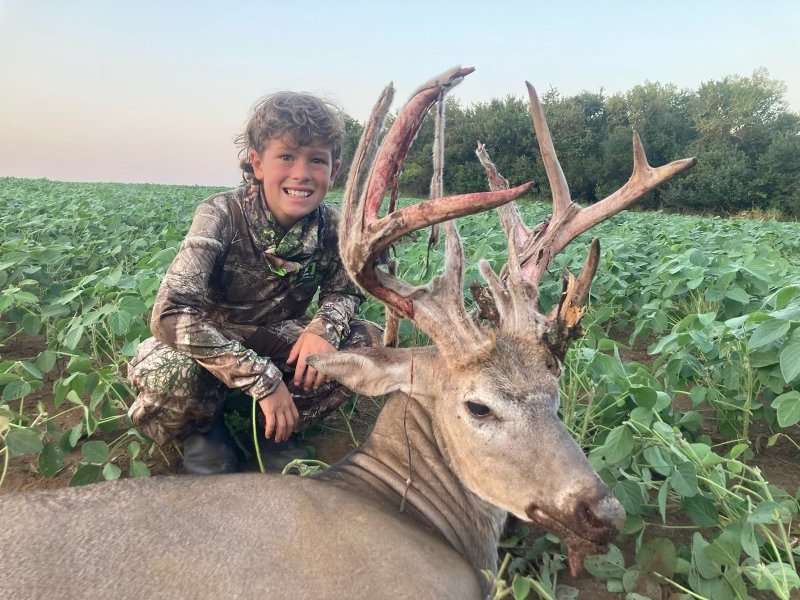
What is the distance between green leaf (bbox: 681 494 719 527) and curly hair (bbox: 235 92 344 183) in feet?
9.18

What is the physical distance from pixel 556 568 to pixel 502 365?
37.2 inches

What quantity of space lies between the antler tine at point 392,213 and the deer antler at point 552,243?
0.38 m

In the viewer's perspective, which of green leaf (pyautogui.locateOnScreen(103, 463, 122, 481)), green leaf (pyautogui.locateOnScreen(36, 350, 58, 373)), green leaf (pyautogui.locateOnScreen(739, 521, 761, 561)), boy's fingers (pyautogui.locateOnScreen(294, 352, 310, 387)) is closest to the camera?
green leaf (pyautogui.locateOnScreen(739, 521, 761, 561))

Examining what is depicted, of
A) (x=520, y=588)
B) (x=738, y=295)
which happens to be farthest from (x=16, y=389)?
(x=738, y=295)

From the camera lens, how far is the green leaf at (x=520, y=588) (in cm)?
225

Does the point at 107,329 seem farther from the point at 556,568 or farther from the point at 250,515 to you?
the point at 556,568

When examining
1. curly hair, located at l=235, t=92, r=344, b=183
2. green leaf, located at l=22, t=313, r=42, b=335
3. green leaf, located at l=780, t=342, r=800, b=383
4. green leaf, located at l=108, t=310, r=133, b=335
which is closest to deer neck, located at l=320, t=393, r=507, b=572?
green leaf, located at l=780, t=342, r=800, b=383

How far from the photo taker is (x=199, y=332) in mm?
3342

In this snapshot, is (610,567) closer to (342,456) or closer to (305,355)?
(305,355)

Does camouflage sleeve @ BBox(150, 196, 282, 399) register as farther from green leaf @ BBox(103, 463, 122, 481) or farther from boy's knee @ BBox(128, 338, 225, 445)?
green leaf @ BBox(103, 463, 122, 481)

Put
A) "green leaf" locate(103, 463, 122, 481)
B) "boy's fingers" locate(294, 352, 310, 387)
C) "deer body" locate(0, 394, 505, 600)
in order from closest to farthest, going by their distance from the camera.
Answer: "deer body" locate(0, 394, 505, 600) → "green leaf" locate(103, 463, 122, 481) → "boy's fingers" locate(294, 352, 310, 387)

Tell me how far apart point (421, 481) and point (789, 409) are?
1.76 metres

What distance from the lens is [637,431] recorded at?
2.95 meters

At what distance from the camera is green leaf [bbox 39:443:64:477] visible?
3.34 metres
